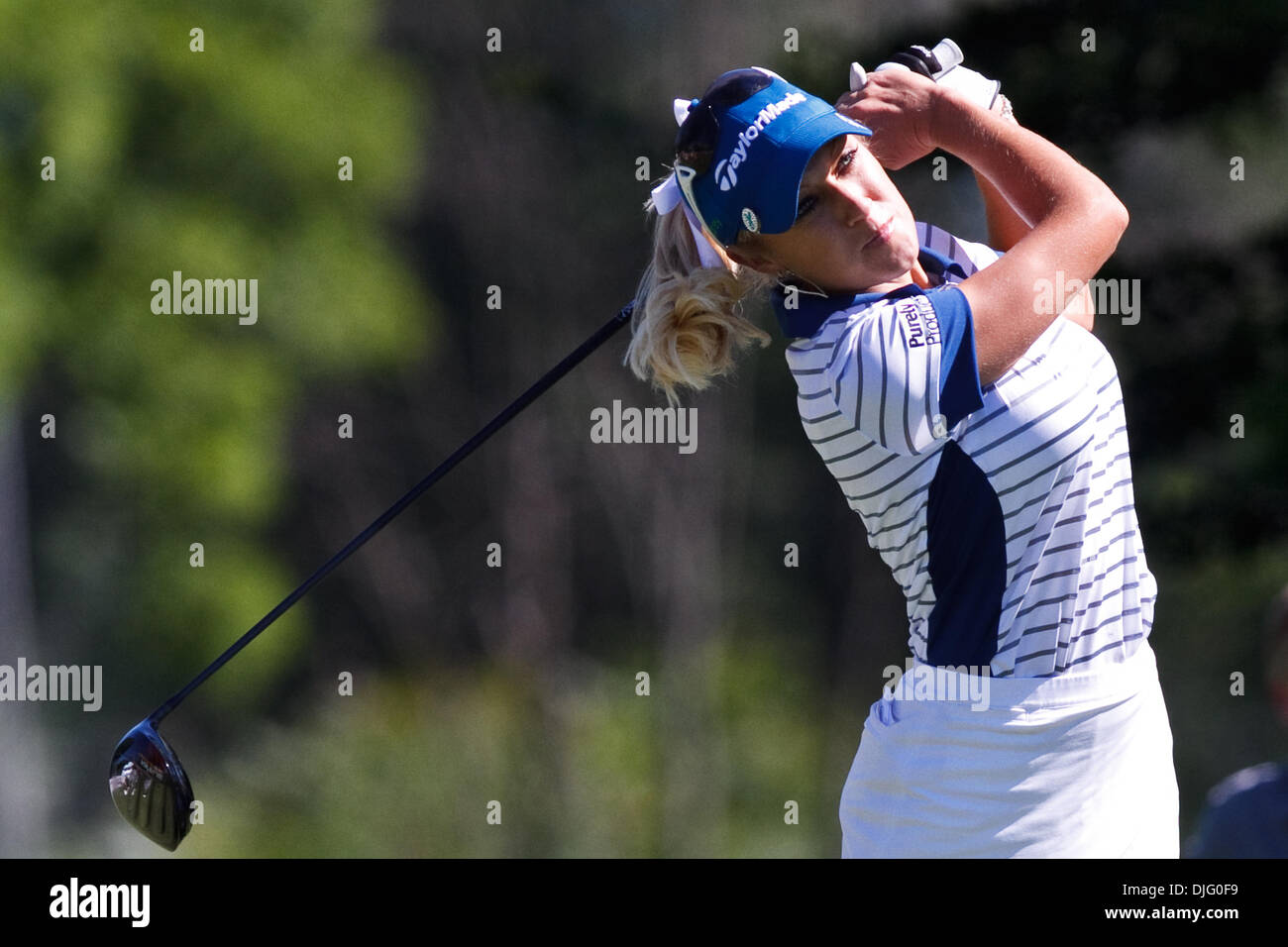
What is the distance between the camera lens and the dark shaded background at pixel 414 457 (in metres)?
9.54

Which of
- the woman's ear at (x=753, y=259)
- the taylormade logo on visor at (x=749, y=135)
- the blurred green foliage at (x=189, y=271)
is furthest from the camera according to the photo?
the blurred green foliage at (x=189, y=271)

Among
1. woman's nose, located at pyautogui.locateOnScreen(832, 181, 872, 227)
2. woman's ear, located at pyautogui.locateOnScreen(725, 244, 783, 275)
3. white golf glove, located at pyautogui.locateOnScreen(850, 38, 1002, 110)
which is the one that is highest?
white golf glove, located at pyautogui.locateOnScreen(850, 38, 1002, 110)

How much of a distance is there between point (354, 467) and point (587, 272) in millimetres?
2516

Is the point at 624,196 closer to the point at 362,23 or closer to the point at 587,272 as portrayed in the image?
the point at 587,272

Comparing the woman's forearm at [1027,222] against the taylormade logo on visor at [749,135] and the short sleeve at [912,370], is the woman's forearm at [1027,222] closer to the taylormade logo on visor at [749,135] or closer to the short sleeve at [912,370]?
the short sleeve at [912,370]

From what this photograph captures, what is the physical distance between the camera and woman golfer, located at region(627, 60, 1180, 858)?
248 cm

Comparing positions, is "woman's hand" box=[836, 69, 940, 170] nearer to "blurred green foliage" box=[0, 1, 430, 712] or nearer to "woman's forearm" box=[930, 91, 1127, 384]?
"woman's forearm" box=[930, 91, 1127, 384]

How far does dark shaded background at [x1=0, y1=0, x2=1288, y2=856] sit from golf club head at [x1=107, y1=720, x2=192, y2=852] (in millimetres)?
5245

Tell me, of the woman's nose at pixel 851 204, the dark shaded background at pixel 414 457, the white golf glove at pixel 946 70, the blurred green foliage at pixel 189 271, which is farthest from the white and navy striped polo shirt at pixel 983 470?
the blurred green foliage at pixel 189 271

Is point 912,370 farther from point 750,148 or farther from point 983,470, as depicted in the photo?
point 750,148

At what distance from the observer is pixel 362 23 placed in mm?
12469

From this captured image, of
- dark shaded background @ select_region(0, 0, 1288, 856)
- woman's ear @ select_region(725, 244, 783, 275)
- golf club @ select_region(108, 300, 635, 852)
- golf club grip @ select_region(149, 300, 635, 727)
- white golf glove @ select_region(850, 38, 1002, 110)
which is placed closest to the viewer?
woman's ear @ select_region(725, 244, 783, 275)

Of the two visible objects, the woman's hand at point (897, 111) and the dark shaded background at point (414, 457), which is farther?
the dark shaded background at point (414, 457)

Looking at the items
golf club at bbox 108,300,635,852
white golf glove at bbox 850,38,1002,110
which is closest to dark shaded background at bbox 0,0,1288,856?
golf club at bbox 108,300,635,852
